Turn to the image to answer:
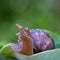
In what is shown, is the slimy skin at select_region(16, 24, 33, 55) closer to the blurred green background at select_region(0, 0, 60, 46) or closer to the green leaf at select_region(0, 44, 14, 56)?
the green leaf at select_region(0, 44, 14, 56)

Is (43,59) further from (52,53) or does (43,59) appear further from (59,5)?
(59,5)

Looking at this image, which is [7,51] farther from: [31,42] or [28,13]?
[28,13]

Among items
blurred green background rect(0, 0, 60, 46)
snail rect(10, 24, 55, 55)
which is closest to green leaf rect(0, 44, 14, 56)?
snail rect(10, 24, 55, 55)

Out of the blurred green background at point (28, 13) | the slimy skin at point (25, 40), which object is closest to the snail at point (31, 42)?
the slimy skin at point (25, 40)

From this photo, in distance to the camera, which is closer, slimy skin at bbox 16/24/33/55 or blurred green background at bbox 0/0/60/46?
slimy skin at bbox 16/24/33/55

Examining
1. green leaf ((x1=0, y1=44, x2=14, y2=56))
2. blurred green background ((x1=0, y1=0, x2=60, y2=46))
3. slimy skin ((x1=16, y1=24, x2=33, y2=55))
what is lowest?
green leaf ((x1=0, y1=44, x2=14, y2=56))
